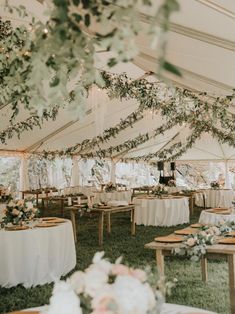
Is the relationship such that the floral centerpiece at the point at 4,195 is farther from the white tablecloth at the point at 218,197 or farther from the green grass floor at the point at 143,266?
the white tablecloth at the point at 218,197

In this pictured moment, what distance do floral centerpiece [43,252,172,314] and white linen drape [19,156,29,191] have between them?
12.5 meters

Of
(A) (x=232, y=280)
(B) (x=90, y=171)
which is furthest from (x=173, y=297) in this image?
(B) (x=90, y=171)

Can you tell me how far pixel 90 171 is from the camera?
16.8 m

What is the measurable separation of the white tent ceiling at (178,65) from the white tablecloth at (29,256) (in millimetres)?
2175

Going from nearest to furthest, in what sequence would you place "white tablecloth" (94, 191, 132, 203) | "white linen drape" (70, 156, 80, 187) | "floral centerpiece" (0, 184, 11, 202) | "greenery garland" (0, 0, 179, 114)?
"greenery garland" (0, 0, 179, 114) → "floral centerpiece" (0, 184, 11, 202) → "white tablecloth" (94, 191, 132, 203) → "white linen drape" (70, 156, 80, 187)

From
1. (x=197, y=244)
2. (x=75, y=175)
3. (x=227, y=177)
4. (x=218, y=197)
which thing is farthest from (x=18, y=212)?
(x=227, y=177)

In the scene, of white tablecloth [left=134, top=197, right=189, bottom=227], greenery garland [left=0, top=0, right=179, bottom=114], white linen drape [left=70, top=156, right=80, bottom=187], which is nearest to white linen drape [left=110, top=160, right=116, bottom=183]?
white linen drape [left=70, top=156, right=80, bottom=187]

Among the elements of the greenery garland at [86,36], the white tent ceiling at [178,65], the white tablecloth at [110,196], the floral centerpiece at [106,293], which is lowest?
the floral centerpiece at [106,293]

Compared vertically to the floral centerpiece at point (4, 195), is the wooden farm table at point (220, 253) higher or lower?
lower

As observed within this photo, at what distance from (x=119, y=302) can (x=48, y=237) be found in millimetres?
3841


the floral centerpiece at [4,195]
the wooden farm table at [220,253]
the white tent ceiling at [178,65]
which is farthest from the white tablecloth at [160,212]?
the wooden farm table at [220,253]

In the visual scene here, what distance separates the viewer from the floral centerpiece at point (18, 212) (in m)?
5.02

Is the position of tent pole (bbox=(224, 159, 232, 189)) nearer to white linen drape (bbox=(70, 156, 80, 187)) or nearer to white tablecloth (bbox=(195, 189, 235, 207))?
white tablecloth (bbox=(195, 189, 235, 207))

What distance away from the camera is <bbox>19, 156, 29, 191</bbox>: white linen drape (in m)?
13.5
